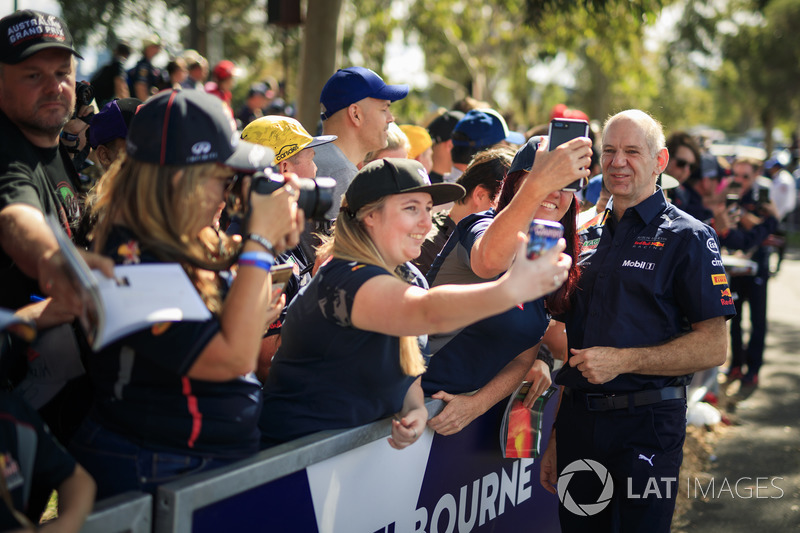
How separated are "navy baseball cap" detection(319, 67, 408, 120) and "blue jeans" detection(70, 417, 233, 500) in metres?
2.66

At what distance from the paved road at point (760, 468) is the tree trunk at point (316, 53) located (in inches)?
202

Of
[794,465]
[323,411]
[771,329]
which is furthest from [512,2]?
[323,411]

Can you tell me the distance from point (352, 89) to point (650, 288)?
212cm

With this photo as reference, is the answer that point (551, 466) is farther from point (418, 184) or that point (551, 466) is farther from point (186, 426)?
point (186, 426)

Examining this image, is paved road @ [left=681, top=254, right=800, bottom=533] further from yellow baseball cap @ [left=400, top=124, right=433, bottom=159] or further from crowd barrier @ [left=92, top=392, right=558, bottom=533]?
yellow baseball cap @ [left=400, top=124, right=433, bottom=159]

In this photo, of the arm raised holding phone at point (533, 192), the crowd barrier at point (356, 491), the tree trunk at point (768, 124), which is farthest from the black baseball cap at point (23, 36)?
the tree trunk at point (768, 124)

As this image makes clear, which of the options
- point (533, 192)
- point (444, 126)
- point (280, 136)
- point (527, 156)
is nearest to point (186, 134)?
point (533, 192)

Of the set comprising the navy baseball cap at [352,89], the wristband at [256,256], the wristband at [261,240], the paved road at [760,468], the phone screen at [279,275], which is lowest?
the paved road at [760,468]

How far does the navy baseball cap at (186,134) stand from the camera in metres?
2.01

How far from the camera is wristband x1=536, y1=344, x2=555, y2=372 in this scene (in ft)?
11.8

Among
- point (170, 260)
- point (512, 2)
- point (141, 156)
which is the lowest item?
point (170, 260)

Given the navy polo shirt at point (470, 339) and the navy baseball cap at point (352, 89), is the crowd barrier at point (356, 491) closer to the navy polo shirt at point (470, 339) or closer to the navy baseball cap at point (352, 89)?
the navy polo shirt at point (470, 339)

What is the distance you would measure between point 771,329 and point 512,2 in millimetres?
6701

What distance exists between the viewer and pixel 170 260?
2018mm
